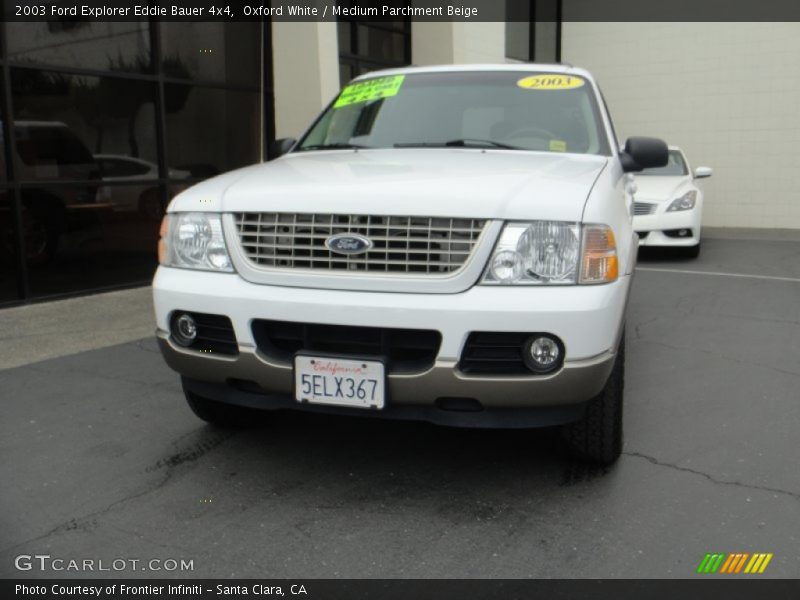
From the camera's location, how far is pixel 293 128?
9.88 meters

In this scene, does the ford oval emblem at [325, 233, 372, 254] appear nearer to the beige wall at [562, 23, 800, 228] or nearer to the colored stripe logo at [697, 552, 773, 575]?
the colored stripe logo at [697, 552, 773, 575]

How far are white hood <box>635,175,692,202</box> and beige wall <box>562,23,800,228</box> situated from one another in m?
4.32

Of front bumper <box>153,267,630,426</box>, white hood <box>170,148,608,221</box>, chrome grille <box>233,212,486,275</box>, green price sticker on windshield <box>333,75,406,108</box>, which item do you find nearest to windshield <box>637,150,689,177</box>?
green price sticker on windshield <box>333,75,406,108</box>

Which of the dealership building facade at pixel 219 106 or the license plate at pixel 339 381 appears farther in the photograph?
the dealership building facade at pixel 219 106

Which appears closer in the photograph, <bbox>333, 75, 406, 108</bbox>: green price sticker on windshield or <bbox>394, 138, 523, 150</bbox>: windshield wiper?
<bbox>394, 138, 523, 150</bbox>: windshield wiper

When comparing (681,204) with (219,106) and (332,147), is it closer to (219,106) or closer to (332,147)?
(219,106)

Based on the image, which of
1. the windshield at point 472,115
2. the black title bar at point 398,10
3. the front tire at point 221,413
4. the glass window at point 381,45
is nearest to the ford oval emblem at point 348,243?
the front tire at point 221,413

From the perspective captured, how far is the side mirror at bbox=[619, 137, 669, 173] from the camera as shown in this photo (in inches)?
163

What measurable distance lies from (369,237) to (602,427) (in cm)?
125

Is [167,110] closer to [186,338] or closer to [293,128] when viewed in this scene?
[293,128]

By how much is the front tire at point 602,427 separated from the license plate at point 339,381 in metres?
0.90

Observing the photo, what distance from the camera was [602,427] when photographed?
3.19 metres

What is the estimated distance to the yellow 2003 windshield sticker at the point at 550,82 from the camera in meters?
4.29

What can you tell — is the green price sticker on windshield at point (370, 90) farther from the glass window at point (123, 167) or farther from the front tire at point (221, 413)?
the glass window at point (123, 167)
